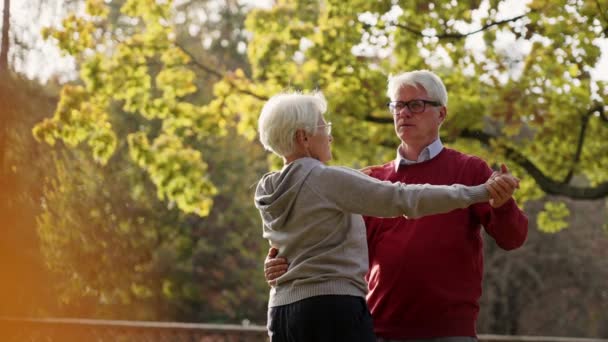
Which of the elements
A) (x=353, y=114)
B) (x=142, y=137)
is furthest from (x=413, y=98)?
(x=142, y=137)

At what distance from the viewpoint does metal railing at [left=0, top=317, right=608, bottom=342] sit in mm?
8344

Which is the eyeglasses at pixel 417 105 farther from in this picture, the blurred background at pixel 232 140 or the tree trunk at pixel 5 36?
the tree trunk at pixel 5 36

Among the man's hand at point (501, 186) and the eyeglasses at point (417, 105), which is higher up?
the eyeglasses at point (417, 105)

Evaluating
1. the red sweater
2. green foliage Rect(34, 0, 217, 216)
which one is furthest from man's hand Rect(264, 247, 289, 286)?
green foliage Rect(34, 0, 217, 216)

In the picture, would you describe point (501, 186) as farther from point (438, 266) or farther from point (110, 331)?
point (110, 331)

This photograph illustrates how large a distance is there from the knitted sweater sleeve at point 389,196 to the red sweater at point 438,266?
0.48 meters

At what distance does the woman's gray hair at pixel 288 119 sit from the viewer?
2904mm

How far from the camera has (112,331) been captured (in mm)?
8609

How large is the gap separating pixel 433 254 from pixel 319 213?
1.98 feet

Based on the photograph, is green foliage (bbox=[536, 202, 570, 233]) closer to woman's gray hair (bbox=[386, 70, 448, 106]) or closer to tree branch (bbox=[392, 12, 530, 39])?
tree branch (bbox=[392, 12, 530, 39])

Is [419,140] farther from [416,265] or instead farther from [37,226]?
[37,226]

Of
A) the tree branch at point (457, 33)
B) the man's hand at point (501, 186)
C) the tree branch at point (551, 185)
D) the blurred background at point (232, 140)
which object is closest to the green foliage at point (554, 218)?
the blurred background at point (232, 140)

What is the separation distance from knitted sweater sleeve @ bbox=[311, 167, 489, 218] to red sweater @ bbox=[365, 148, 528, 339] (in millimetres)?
479

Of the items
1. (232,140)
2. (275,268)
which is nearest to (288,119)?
(275,268)
